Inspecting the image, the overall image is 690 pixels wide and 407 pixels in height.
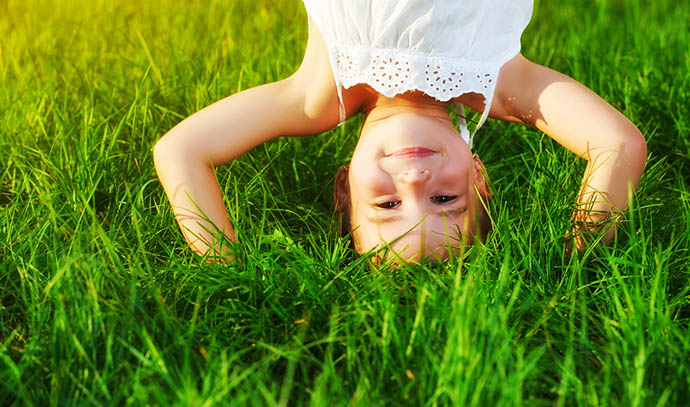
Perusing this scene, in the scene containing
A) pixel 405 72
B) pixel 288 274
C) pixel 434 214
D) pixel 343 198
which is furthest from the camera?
pixel 343 198

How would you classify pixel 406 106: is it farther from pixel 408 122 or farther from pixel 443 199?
pixel 443 199

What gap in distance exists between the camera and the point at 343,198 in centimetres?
220

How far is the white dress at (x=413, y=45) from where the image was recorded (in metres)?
2.05

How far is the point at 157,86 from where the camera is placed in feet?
9.02

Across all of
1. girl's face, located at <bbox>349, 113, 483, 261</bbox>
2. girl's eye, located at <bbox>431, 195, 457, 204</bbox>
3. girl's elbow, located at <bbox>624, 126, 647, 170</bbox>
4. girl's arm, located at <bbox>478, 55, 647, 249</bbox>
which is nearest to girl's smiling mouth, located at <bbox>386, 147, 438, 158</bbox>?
girl's face, located at <bbox>349, 113, 483, 261</bbox>

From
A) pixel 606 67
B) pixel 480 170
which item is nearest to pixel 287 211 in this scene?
pixel 480 170

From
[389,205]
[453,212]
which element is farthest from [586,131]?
[389,205]

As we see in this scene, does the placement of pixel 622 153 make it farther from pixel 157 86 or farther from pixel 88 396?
pixel 157 86

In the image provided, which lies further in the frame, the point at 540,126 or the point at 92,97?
the point at 92,97

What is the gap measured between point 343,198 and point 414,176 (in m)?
0.36

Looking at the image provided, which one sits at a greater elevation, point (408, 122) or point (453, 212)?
point (408, 122)

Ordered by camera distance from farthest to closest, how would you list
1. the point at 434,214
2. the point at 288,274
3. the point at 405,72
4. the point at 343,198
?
the point at 343,198
the point at 405,72
the point at 434,214
the point at 288,274

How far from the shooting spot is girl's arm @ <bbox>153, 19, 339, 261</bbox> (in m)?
2.02

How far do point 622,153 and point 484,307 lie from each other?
A: 2.33 ft
